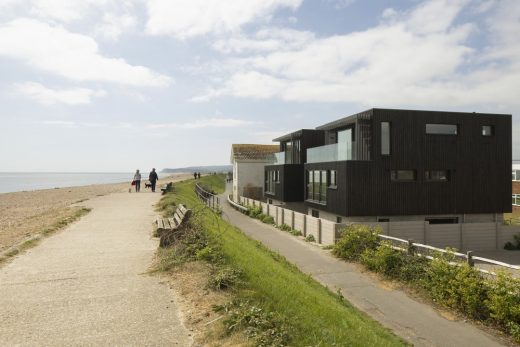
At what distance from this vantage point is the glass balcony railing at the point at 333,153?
20.8m

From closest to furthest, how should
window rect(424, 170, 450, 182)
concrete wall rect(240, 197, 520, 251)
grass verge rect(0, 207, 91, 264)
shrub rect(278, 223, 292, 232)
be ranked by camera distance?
grass verge rect(0, 207, 91, 264), concrete wall rect(240, 197, 520, 251), window rect(424, 170, 450, 182), shrub rect(278, 223, 292, 232)

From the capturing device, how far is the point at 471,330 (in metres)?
9.06

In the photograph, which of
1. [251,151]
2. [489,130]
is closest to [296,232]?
[489,130]

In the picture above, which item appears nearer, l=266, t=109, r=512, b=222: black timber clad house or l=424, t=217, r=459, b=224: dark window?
l=266, t=109, r=512, b=222: black timber clad house

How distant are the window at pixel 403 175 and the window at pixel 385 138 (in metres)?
1.23

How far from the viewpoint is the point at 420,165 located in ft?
69.1

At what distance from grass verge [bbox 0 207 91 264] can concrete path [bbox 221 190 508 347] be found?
892 cm

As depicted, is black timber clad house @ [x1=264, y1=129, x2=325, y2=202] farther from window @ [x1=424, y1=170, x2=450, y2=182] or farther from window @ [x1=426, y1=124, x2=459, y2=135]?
window @ [x1=424, y1=170, x2=450, y2=182]

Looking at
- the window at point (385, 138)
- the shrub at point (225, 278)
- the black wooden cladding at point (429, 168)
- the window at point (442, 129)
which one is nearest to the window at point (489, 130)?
the black wooden cladding at point (429, 168)

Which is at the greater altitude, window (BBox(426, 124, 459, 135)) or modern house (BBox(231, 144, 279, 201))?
window (BBox(426, 124, 459, 135))

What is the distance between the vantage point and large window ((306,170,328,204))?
947 inches

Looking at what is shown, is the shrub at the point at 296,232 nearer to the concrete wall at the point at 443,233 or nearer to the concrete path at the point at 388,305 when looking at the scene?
the concrete wall at the point at 443,233

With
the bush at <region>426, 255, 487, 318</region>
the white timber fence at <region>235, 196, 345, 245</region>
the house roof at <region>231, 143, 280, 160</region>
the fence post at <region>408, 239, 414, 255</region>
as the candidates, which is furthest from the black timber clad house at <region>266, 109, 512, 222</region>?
the house roof at <region>231, 143, 280, 160</region>

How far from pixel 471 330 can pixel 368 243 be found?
6.40 meters
